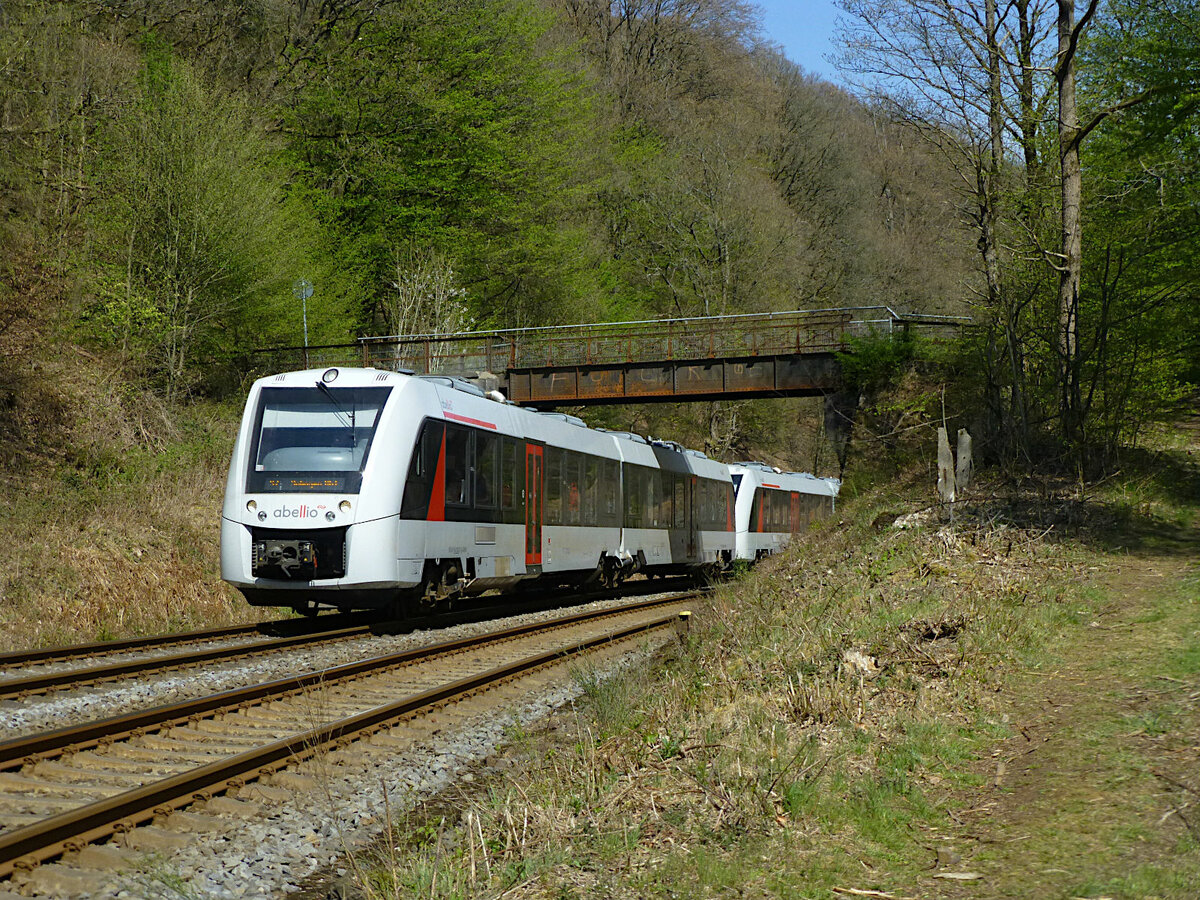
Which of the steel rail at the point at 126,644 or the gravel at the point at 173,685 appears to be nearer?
the gravel at the point at 173,685

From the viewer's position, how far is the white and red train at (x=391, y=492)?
13.0 metres

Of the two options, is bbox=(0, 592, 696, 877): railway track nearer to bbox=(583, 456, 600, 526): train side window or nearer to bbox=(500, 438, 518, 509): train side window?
bbox=(500, 438, 518, 509): train side window

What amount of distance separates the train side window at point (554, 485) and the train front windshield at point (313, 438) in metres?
5.15

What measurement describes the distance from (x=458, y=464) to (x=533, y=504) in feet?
9.55

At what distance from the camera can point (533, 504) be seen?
17516 mm

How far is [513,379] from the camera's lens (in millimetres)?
34125

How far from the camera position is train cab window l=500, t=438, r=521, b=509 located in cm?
1625

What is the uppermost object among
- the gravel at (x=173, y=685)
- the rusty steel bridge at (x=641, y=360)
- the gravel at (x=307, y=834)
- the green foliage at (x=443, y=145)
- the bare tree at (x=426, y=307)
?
the green foliage at (x=443, y=145)

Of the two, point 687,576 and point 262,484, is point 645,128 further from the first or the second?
point 262,484

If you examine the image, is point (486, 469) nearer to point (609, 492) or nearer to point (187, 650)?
point (187, 650)

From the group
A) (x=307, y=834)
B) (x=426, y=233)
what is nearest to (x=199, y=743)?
(x=307, y=834)

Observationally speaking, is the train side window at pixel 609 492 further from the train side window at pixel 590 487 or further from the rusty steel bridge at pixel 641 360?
the rusty steel bridge at pixel 641 360

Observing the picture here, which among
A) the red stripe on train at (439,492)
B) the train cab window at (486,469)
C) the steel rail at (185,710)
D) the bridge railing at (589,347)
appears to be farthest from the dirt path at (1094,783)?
the bridge railing at (589,347)

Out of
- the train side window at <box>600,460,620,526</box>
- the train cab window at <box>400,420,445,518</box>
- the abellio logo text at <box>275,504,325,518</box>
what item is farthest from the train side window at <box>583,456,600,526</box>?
the abellio logo text at <box>275,504,325,518</box>
